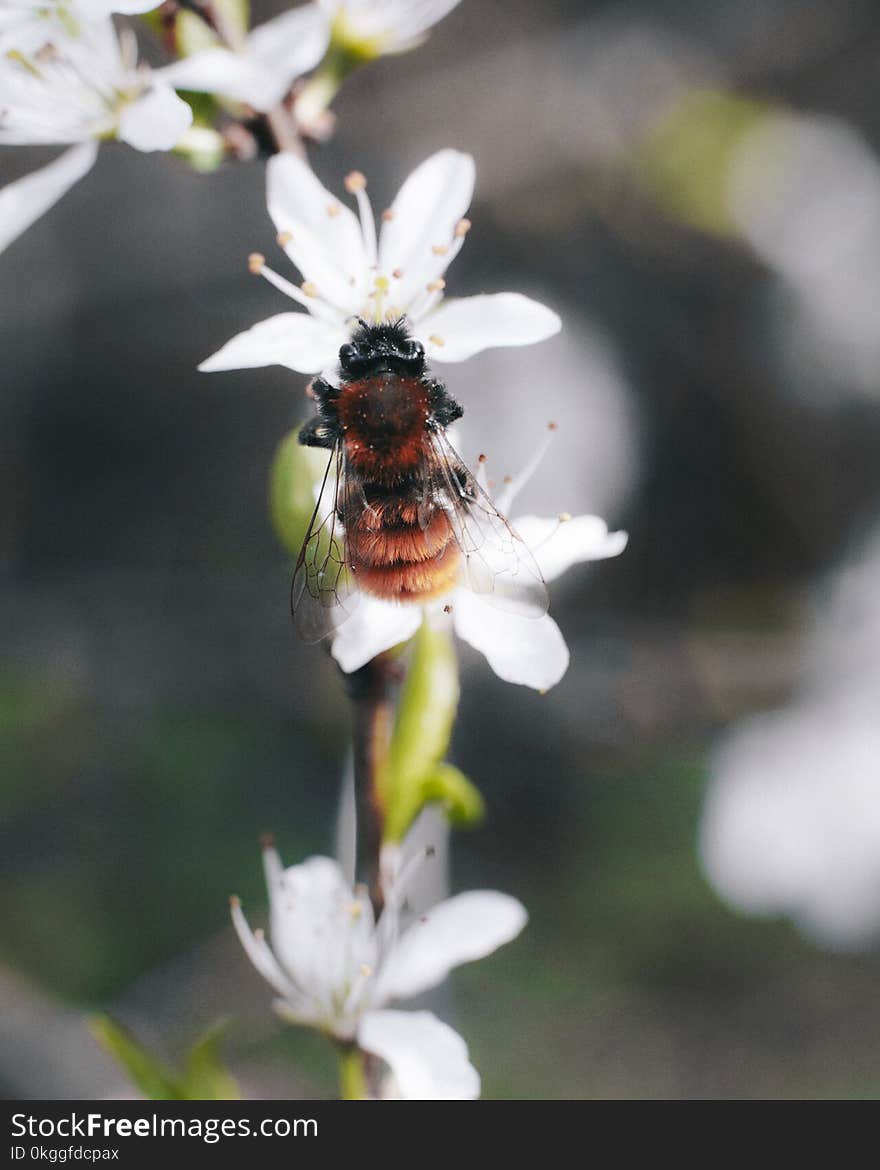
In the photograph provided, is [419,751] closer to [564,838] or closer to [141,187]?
[564,838]

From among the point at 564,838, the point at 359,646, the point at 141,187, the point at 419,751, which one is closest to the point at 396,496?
the point at 359,646

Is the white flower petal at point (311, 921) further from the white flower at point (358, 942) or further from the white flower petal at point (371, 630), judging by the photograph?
the white flower petal at point (371, 630)

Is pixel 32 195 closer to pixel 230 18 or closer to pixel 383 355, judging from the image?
pixel 230 18

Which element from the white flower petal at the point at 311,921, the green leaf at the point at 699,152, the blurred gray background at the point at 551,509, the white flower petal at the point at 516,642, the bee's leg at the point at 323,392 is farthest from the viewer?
the green leaf at the point at 699,152

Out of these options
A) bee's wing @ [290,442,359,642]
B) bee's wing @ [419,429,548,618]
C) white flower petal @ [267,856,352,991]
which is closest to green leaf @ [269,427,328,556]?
bee's wing @ [290,442,359,642]

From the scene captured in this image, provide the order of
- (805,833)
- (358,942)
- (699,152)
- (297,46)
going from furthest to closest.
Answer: (699,152) → (805,833) → (358,942) → (297,46)

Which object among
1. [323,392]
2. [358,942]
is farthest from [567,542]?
[358,942]

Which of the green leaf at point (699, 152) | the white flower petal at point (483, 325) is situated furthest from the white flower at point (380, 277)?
the green leaf at point (699, 152)

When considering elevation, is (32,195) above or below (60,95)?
below
